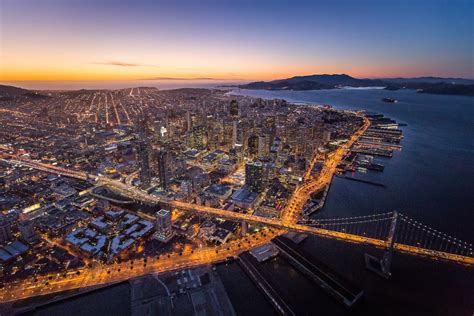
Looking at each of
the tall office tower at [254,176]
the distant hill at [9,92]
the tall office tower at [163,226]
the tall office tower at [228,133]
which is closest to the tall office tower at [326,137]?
the tall office tower at [228,133]

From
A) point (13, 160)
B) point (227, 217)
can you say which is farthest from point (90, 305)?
point (13, 160)

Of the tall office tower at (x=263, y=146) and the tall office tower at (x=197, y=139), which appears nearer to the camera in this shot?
the tall office tower at (x=263, y=146)

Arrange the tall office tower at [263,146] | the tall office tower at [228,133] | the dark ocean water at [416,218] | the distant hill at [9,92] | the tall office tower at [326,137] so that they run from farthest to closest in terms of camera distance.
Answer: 1. the distant hill at [9,92]
2. the tall office tower at [326,137]
3. the tall office tower at [228,133]
4. the tall office tower at [263,146]
5. the dark ocean water at [416,218]

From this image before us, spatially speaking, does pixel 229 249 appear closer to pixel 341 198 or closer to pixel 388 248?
pixel 388 248

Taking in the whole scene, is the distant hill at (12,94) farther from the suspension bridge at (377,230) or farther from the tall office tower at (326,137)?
the tall office tower at (326,137)

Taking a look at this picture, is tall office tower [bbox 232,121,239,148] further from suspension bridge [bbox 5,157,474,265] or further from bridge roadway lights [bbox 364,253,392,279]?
bridge roadway lights [bbox 364,253,392,279]

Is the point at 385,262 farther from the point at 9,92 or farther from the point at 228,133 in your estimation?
the point at 9,92

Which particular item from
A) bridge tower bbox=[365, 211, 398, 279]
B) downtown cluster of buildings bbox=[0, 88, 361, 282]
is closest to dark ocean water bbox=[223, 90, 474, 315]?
bridge tower bbox=[365, 211, 398, 279]

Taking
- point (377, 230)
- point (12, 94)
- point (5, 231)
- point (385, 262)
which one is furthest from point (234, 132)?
point (12, 94)
